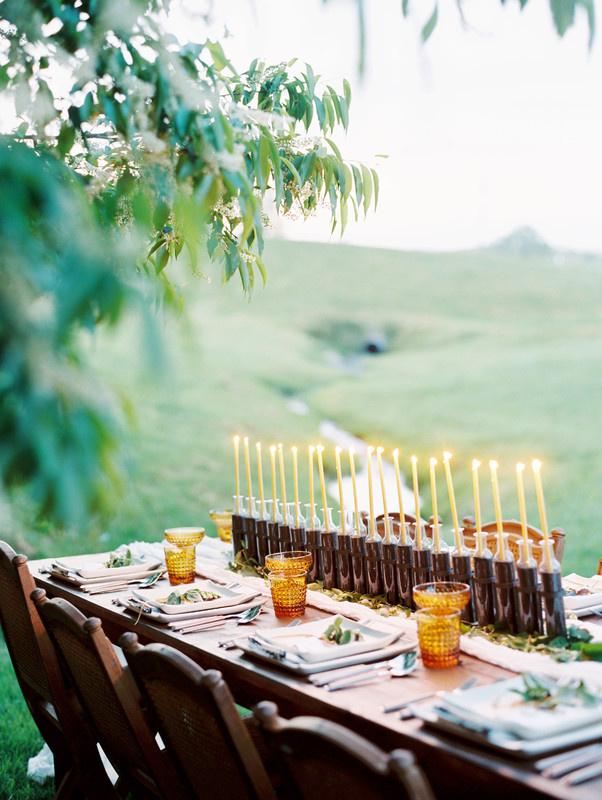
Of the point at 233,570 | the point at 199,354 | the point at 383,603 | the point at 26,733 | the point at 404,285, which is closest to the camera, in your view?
the point at 199,354

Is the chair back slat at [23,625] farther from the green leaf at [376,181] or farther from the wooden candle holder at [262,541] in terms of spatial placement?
the green leaf at [376,181]

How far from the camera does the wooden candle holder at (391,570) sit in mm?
2627

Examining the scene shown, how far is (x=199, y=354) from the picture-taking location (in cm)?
97

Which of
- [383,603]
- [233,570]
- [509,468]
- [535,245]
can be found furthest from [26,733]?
[535,245]

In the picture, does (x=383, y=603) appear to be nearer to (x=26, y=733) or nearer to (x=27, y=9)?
(x=27, y=9)

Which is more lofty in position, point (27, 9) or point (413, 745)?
point (27, 9)

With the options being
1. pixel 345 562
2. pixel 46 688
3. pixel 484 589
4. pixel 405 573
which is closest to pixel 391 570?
pixel 405 573

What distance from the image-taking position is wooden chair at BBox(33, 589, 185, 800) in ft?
6.99

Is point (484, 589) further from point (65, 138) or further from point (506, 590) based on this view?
point (65, 138)

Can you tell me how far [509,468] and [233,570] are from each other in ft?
26.1

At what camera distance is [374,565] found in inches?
107

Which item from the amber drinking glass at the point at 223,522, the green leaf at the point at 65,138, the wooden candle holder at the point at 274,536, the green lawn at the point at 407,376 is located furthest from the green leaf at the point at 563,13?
the green lawn at the point at 407,376

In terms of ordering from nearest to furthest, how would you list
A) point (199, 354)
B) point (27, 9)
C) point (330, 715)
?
point (199, 354) < point (27, 9) < point (330, 715)

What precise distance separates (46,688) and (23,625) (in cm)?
20
